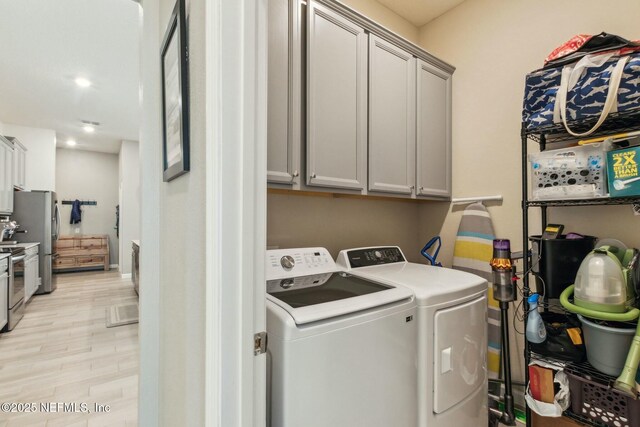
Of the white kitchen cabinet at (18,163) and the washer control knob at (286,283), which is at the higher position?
the white kitchen cabinet at (18,163)

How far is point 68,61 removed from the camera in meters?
3.24

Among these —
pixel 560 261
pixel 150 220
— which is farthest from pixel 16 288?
pixel 560 261

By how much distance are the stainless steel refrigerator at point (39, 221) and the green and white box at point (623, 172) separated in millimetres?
6448

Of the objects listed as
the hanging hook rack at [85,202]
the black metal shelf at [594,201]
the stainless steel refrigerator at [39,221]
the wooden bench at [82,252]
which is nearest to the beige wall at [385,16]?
the black metal shelf at [594,201]

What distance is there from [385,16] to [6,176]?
5132 millimetres

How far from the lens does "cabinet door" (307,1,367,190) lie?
1.58 meters

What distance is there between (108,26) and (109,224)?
19.9 feet

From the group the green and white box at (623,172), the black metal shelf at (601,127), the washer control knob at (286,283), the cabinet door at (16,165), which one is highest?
the cabinet door at (16,165)

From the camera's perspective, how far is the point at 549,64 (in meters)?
1.58

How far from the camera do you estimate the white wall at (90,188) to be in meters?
7.02

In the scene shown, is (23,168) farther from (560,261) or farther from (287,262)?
(560,261)

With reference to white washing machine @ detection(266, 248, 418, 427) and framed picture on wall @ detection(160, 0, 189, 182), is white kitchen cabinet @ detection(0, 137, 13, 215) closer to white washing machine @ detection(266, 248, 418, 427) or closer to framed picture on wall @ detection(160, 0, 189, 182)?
framed picture on wall @ detection(160, 0, 189, 182)

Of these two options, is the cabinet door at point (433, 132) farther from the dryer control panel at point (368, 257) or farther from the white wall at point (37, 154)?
the white wall at point (37, 154)

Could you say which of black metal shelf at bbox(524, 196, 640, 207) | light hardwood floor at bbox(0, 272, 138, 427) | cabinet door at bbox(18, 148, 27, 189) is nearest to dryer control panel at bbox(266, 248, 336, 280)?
black metal shelf at bbox(524, 196, 640, 207)
